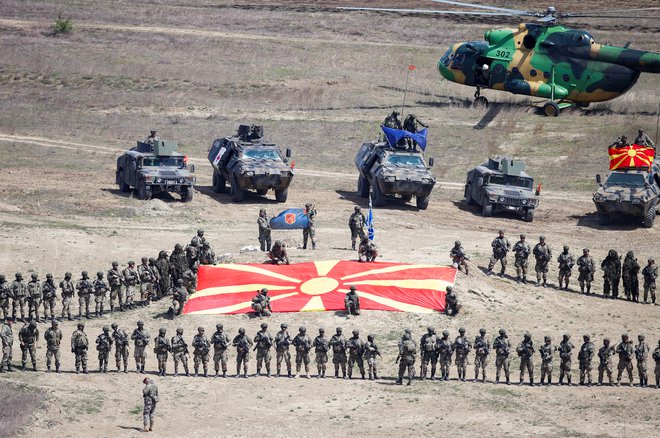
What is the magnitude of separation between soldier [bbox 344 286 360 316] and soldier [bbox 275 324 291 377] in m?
2.88

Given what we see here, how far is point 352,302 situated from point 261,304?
199 centimetres

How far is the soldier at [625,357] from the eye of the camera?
25.6 m

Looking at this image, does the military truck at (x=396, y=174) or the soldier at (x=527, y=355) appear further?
the military truck at (x=396, y=174)

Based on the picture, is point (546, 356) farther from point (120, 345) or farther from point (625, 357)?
point (120, 345)

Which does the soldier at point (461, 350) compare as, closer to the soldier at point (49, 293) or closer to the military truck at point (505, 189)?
the soldier at point (49, 293)

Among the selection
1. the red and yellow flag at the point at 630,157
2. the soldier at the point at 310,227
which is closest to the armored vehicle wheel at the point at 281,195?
the soldier at the point at 310,227

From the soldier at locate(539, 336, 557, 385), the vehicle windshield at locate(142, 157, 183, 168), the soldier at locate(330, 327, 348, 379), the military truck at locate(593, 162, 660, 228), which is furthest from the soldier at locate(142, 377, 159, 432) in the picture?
the military truck at locate(593, 162, 660, 228)

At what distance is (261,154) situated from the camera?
42156 mm

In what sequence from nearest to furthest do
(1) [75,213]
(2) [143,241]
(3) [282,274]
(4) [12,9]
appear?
(3) [282,274] → (2) [143,241] → (1) [75,213] → (4) [12,9]

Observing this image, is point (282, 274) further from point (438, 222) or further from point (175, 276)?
point (438, 222)

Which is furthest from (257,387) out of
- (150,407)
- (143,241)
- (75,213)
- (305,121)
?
(305,121)

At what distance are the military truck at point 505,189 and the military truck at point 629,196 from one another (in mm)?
2083

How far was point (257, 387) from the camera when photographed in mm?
24906

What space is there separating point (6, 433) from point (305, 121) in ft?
117
